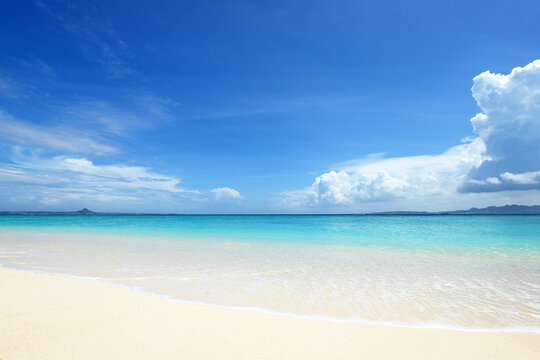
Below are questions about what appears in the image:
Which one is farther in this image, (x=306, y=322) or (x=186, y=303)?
(x=186, y=303)

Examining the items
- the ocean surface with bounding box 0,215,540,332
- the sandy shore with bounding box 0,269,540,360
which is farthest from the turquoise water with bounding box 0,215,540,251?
the sandy shore with bounding box 0,269,540,360

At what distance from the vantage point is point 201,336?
3898 millimetres

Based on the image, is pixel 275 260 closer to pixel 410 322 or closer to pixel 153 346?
pixel 410 322

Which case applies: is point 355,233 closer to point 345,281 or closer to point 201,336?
point 345,281

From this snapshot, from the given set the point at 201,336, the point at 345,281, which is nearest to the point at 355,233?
the point at 345,281

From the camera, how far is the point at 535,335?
14.4 ft

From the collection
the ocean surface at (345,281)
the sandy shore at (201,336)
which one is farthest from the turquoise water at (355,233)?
the sandy shore at (201,336)

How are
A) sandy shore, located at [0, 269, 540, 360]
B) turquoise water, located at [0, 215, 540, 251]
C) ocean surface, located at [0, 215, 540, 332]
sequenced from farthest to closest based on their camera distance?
turquoise water, located at [0, 215, 540, 251], ocean surface, located at [0, 215, 540, 332], sandy shore, located at [0, 269, 540, 360]

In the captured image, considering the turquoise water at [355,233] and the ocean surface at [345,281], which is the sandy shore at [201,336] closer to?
the ocean surface at [345,281]

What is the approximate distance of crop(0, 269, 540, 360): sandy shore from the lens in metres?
3.45

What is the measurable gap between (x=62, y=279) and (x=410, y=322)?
8.59m

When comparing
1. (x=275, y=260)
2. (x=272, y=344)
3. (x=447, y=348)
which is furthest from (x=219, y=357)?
(x=275, y=260)

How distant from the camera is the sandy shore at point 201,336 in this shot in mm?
3445

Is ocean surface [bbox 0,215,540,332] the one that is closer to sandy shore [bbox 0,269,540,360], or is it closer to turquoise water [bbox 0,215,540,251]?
sandy shore [bbox 0,269,540,360]
